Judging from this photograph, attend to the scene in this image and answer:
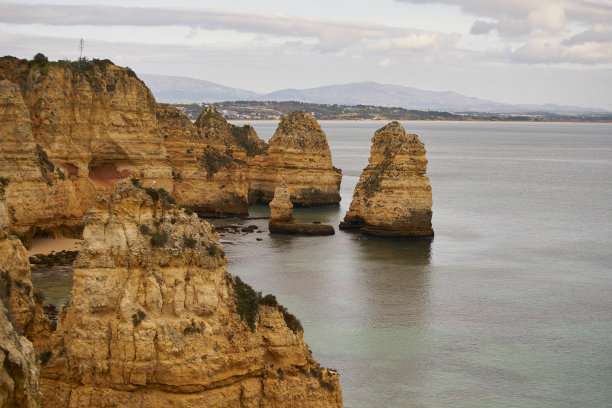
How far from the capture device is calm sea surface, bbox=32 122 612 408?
26.3 metres

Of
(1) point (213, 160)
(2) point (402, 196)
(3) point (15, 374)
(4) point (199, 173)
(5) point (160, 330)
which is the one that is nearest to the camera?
(3) point (15, 374)

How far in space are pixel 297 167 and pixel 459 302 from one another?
36744 mm

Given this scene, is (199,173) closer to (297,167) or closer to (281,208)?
(281,208)

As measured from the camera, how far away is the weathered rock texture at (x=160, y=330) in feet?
51.3

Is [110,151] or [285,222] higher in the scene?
[110,151]

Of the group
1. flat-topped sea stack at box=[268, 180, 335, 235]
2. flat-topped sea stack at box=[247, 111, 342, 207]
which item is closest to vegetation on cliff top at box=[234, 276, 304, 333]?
flat-topped sea stack at box=[268, 180, 335, 235]

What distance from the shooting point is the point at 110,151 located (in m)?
50.7

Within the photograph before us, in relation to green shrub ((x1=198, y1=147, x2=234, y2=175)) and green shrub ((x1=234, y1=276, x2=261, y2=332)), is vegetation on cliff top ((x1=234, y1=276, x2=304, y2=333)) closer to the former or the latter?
green shrub ((x1=234, y1=276, x2=261, y2=332))

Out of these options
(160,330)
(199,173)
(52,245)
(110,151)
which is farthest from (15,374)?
(199,173)

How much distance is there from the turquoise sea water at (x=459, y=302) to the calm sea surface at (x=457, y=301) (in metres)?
0.08

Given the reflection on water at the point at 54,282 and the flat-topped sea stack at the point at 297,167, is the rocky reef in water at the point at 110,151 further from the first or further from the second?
the reflection on water at the point at 54,282

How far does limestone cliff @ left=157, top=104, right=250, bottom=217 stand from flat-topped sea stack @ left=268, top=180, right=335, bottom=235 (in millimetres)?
8040

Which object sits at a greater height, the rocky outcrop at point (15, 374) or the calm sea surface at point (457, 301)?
the rocky outcrop at point (15, 374)

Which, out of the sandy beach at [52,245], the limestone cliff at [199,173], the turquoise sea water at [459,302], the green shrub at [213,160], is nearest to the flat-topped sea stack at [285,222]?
the turquoise sea water at [459,302]
